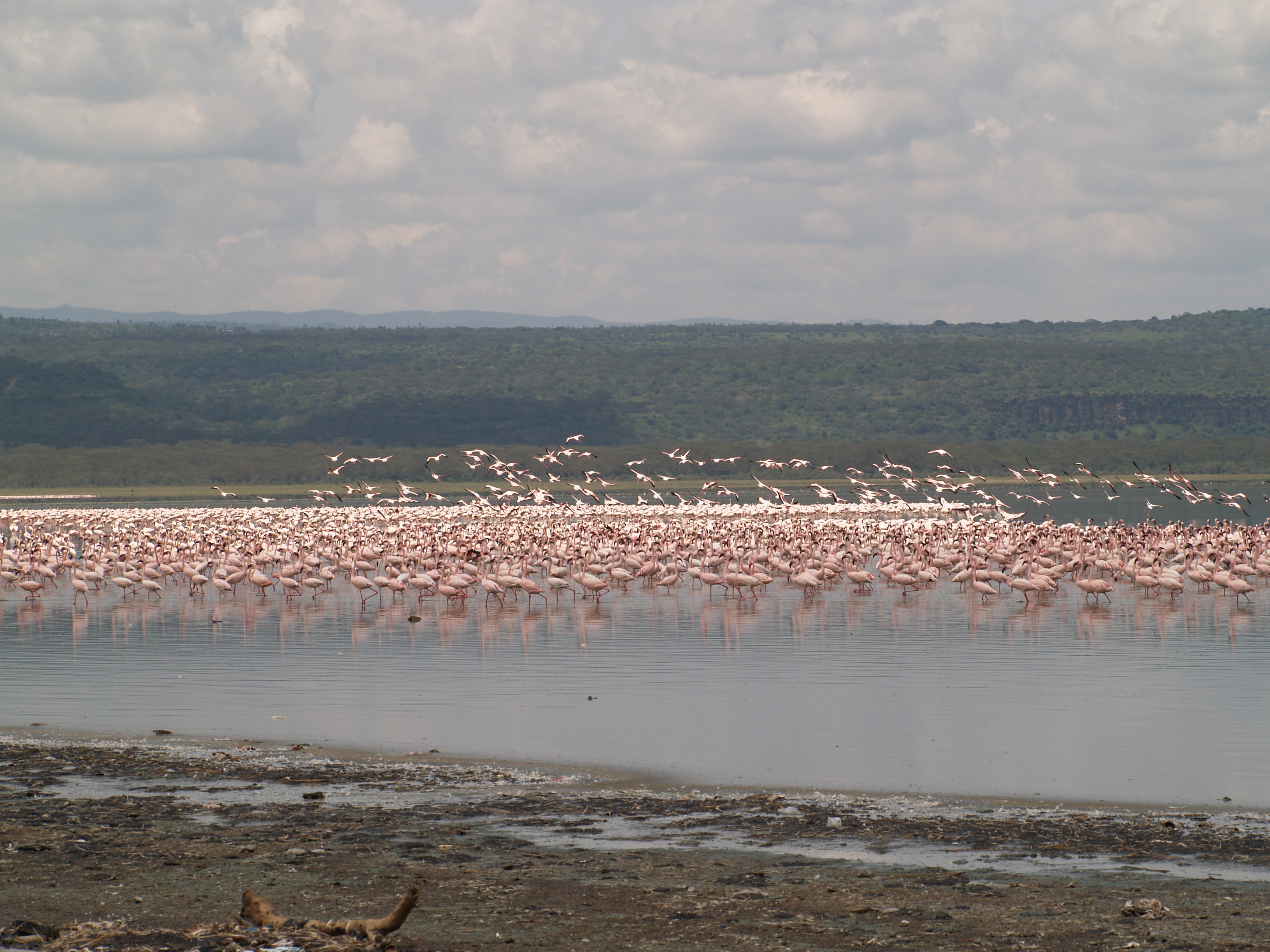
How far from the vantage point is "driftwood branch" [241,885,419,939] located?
721 centimetres

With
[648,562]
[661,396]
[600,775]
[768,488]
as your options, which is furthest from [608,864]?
[661,396]

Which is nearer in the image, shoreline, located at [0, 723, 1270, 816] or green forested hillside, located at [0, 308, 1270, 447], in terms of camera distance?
shoreline, located at [0, 723, 1270, 816]

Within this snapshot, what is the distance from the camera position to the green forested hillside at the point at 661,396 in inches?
6097

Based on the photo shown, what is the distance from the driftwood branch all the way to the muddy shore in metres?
0.15

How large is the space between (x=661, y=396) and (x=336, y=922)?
164 meters

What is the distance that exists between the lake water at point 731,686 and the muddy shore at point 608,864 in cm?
125

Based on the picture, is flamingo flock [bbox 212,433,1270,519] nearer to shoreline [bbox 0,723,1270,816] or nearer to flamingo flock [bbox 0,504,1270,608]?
flamingo flock [bbox 0,504,1270,608]

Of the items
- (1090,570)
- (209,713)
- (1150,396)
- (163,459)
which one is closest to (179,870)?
(209,713)

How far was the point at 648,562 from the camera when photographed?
106 feet

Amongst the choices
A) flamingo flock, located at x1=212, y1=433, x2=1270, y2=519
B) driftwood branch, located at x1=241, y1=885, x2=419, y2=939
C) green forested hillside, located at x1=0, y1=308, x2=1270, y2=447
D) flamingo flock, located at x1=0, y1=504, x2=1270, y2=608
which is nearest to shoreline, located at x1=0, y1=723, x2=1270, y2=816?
driftwood branch, located at x1=241, y1=885, x2=419, y2=939

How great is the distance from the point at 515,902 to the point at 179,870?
7.35 feet

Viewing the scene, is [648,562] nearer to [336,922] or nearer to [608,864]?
[608,864]

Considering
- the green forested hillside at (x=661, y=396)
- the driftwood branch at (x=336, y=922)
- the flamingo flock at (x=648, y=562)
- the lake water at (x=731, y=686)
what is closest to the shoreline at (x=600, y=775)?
the lake water at (x=731, y=686)

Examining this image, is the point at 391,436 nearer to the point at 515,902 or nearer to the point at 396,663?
the point at 396,663
